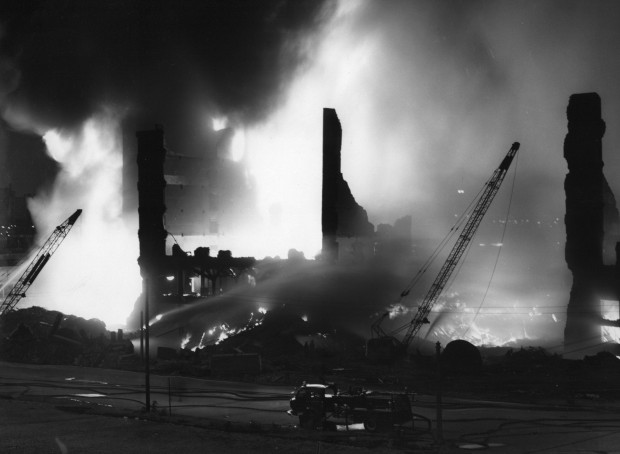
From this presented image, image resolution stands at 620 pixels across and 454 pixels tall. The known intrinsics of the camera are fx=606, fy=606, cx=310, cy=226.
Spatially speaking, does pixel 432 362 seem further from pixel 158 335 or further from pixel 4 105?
pixel 4 105

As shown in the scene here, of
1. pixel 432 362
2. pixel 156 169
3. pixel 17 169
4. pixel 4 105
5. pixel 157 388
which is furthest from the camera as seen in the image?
pixel 17 169

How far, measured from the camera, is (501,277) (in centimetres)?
9175

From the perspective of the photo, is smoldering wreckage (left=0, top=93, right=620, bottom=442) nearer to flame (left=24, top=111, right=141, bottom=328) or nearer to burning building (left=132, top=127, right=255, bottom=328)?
burning building (left=132, top=127, right=255, bottom=328)

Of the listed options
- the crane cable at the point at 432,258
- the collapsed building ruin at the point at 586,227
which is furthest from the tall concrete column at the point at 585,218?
the crane cable at the point at 432,258

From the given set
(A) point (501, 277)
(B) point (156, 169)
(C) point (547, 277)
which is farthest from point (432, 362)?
(C) point (547, 277)

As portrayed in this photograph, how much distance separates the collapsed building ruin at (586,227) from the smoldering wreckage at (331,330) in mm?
80

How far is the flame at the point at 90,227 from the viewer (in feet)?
250

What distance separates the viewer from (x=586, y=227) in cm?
4634

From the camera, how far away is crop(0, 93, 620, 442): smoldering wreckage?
3114 centimetres

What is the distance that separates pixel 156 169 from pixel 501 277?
5799cm

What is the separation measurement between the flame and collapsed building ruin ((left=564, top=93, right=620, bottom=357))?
166 feet

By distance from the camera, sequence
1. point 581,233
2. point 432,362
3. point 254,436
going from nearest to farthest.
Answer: point 254,436, point 432,362, point 581,233

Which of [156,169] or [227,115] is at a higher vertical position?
[227,115]

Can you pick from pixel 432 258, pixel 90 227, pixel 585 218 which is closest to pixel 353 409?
pixel 585 218
